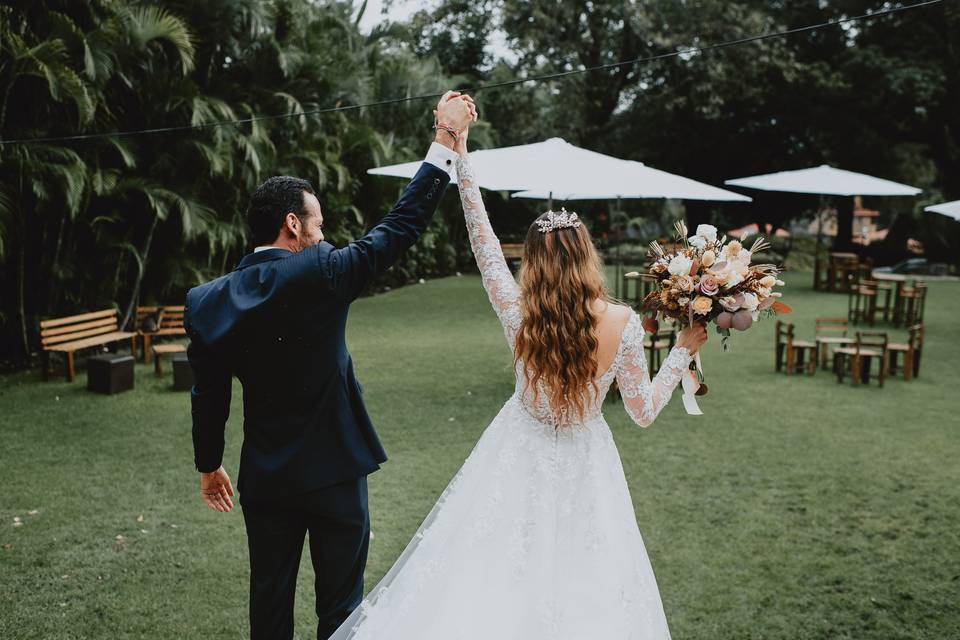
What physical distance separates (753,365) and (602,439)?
8.99 meters

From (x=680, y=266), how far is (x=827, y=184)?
1604cm

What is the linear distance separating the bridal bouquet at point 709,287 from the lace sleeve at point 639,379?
13 centimetres

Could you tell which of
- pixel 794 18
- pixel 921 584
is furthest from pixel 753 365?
pixel 794 18

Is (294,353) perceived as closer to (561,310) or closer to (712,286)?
(561,310)

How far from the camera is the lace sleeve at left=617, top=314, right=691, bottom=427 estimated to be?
9.79 feet

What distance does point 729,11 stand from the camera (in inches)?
863

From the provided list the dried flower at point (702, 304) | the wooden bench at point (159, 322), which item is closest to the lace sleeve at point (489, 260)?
the dried flower at point (702, 304)

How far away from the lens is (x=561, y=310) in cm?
294

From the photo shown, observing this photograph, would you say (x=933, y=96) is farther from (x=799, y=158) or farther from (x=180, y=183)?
(x=180, y=183)

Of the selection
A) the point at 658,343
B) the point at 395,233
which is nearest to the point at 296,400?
the point at 395,233

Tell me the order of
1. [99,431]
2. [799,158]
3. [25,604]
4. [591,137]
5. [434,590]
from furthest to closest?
[799,158] → [591,137] → [99,431] → [25,604] → [434,590]

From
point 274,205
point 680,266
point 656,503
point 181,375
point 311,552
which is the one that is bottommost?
point 656,503

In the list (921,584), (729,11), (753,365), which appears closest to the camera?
(921,584)

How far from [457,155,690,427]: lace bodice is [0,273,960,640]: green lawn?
5.90 ft
